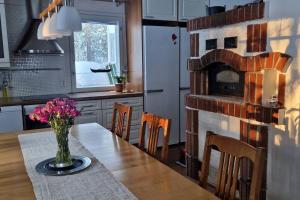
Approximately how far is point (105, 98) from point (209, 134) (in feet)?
8.44

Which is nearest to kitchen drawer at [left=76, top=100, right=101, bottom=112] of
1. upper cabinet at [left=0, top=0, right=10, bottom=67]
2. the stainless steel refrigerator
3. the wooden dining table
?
the stainless steel refrigerator

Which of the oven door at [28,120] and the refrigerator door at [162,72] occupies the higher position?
the refrigerator door at [162,72]

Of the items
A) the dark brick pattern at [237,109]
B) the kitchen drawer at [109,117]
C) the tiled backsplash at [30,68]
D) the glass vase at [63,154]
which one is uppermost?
the tiled backsplash at [30,68]

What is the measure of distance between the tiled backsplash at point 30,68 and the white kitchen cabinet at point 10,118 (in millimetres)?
648

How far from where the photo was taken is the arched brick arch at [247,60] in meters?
2.09

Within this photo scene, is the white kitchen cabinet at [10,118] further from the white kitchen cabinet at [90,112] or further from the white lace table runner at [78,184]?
the white lace table runner at [78,184]

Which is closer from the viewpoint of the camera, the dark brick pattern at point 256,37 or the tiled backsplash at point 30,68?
the dark brick pattern at point 256,37

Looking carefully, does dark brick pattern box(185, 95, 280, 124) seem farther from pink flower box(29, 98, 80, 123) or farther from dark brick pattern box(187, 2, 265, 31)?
pink flower box(29, 98, 80, 123)

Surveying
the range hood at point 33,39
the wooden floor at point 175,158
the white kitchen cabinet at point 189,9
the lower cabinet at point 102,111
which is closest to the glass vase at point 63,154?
the wooden floor at point 175,158

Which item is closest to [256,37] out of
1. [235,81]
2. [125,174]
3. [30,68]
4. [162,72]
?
[235,81]

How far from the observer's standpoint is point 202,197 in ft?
3.83

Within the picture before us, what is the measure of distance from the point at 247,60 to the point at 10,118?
2.69 metres

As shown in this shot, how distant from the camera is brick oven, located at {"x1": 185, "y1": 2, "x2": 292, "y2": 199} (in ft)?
7.23

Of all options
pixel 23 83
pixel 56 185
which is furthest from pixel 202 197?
pixel 23 83
